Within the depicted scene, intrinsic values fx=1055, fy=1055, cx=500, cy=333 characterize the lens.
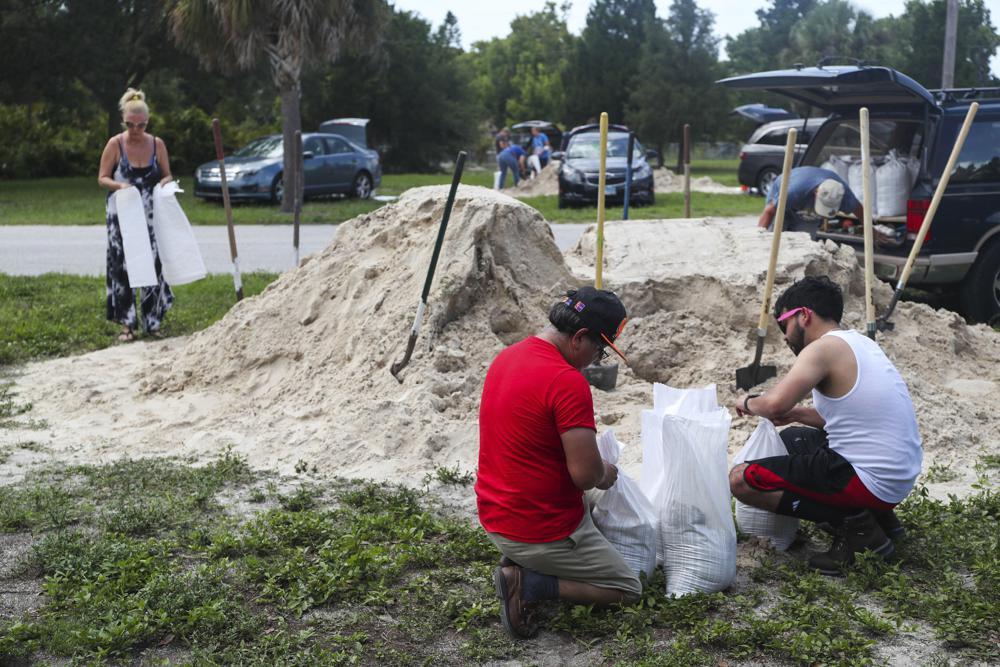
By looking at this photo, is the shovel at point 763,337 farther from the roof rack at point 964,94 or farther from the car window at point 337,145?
the car window at point 337,145

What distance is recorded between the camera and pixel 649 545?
423cm

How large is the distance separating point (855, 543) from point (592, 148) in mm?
17108

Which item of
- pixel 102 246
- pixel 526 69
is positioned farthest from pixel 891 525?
pixel 526 69

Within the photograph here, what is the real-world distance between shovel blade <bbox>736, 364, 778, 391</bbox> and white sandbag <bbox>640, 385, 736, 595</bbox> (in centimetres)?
200

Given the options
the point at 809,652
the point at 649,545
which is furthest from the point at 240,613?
the point at 809,652

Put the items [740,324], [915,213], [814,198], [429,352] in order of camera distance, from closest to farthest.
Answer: [429,352]
[740,324]
[915,213]
[814,198]

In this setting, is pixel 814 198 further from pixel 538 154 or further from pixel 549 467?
pixel 538 154

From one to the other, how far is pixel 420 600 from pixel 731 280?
3961 mm

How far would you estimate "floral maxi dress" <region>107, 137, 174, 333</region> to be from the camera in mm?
8242

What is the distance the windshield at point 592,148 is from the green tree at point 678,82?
17037mm

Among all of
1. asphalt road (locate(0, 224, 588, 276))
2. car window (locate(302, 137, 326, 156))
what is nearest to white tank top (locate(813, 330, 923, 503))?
asphalt road (locate(0, 224, 588, 276))

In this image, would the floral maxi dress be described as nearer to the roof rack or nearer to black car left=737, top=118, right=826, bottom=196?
the roof rack

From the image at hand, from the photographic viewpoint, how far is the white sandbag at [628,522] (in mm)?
4141

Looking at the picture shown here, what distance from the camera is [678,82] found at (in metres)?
38.9
